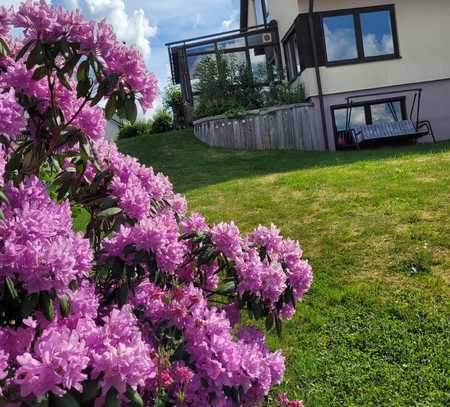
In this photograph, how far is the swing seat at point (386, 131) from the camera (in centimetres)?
1298

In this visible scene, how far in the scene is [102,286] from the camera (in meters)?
2.26

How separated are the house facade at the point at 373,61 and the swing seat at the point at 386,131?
1.98ft

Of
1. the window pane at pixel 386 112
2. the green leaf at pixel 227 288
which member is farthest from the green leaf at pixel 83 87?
the window pane at pixel 386 112

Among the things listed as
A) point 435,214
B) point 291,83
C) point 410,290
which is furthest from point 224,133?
point 410,290

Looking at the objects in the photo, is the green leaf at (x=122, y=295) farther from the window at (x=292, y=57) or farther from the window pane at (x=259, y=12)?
the window pane at (x=259, y=12)

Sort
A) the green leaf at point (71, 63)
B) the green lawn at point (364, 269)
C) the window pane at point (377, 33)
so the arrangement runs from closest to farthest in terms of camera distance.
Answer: the green leaf at point (71, 63) < the green lawn at point (364, 269) < the window pane at point (377, 33)

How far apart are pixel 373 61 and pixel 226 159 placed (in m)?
5.40

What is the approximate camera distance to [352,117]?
14531mm

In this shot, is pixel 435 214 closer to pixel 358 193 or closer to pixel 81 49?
pixel 358 193

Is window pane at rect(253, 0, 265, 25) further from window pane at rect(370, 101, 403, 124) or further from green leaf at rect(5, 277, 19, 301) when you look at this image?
green leaf at rect(5, 277, 19, 301)

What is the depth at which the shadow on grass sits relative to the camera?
956 cm

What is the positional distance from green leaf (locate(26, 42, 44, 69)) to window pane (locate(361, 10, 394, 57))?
44.7 feet

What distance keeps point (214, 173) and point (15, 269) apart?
8584 millimetres

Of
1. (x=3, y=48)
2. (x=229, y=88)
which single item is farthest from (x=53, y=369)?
(x=229, y=88)
